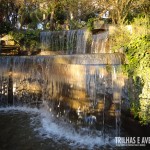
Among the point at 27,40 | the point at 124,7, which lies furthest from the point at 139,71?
the point at 27,40

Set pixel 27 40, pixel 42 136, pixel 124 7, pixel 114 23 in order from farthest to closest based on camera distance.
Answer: pixel 27 40
pixel 114 23
pixel 124 7
pixel 42 136

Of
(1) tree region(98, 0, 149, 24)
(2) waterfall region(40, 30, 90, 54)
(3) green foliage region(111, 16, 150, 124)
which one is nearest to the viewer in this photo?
(3) green foliage region(111, 16, 150, 124)

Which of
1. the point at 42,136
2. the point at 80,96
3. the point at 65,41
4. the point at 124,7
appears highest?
the point at 124,7

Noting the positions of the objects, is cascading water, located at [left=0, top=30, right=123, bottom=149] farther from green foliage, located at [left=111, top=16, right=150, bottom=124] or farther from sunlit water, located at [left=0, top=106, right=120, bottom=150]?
green foliage, located at [left=111, top=16, right=150, bottom=124]

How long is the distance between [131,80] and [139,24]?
93.1 inches

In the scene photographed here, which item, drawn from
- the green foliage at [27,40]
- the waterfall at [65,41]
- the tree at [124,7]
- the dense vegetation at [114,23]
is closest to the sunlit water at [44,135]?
the dense vegetation at [114,23]

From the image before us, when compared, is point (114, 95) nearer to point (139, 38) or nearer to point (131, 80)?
point (131, 80)

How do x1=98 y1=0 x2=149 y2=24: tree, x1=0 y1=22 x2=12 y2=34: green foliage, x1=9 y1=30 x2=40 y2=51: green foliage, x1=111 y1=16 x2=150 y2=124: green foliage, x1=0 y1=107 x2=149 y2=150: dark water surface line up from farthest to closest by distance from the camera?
x1=0 y1=22 x2=12 y2=34: green foliage < x1=9 y1=30 x2=40 y2=51: green foliage < x1=98 y1=0 x2=149 y2=24: tree < x1=0 y1=107 x2=149 y2=150: dark water surface < x1=111 y1=16 x2=150 y2=124: green foliage

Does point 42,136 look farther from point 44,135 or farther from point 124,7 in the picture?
point 124,7

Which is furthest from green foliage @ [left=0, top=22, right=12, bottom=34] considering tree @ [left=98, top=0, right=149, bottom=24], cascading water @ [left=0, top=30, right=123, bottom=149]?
tree @ [left=98, top=0, right=149, bottom=24]

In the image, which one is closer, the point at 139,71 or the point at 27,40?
the point at 139,71

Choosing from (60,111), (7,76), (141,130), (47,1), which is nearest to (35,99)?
(7,76)

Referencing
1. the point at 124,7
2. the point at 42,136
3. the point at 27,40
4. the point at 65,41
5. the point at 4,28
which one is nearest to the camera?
the point at 42,136

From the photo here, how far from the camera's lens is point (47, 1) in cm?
1828
